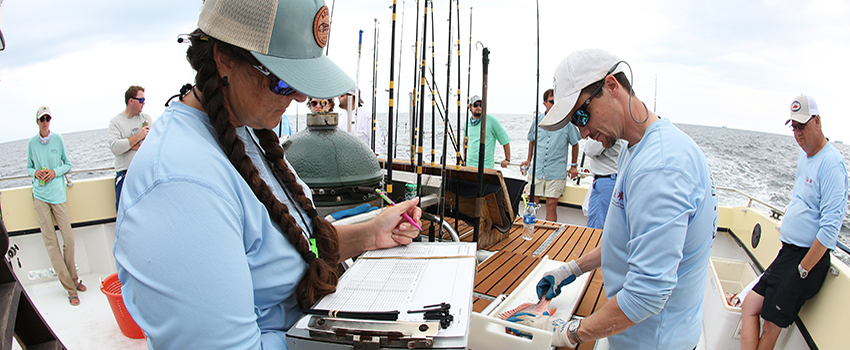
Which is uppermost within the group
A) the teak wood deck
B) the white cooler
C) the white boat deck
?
the teak wood deck

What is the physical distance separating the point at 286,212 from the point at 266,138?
0.29 metres

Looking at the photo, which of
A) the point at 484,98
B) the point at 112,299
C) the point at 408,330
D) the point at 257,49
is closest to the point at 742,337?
the point at 484,98

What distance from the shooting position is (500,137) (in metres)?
5.57

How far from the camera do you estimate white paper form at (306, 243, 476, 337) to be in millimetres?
1000

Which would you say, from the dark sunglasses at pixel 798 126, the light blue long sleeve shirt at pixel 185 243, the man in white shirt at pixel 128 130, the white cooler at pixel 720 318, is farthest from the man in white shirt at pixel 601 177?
the man in white shirt at pixel 128 130

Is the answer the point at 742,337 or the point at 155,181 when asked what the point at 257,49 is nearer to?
the point at 155,181

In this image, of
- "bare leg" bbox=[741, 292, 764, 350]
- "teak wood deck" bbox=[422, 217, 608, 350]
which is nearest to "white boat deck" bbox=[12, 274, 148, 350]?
"teak wood deck" bbox=[422, 217, 608, 350]

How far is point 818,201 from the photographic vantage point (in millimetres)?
2691

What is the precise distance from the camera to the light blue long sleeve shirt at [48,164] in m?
4.16

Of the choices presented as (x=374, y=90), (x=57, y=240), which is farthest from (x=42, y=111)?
(x=374, y=90)

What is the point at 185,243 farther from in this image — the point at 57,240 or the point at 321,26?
the point at 57,240

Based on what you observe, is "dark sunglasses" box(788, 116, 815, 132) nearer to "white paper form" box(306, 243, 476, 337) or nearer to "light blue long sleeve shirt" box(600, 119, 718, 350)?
"light blue long sleeve shirt" box(600, 119, 718, 350)

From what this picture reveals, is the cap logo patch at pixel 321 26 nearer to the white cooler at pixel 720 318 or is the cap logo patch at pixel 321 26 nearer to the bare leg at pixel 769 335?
the bare leg at pixel 769 335

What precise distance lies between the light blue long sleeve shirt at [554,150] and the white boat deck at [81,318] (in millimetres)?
4731
